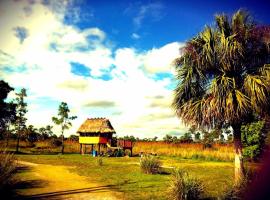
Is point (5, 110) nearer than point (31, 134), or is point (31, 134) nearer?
point (5, 110)

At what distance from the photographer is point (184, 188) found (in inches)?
437

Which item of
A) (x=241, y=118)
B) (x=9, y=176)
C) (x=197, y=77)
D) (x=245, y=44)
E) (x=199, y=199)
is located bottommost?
(x=199, y=199)

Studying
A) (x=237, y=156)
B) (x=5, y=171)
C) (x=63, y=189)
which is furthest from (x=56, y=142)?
(x=237, y=156)

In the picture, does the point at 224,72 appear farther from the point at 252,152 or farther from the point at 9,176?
the point at 252,152

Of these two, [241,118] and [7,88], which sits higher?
[7,88]

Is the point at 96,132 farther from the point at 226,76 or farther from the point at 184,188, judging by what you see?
the point at 184,188

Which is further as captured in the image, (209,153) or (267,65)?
(209,153)

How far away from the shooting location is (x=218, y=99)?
542 inches

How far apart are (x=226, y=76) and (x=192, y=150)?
31.0 metres

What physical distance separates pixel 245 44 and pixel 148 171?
10.3m

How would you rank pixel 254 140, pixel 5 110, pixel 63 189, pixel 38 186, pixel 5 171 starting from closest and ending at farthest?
pixel 5 171 < pixel 63 189 < pixel 38 186 < pixel 254 140 < pixel 5 110

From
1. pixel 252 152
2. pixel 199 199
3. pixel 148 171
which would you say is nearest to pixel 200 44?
pixel 199 199

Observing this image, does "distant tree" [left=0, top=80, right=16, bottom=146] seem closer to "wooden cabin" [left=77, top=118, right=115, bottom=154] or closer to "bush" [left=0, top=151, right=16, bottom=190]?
"wooden cabin" [left=77, top=118, right=115, bottom=154]

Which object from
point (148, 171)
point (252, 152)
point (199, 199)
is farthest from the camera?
point (252, 152)
